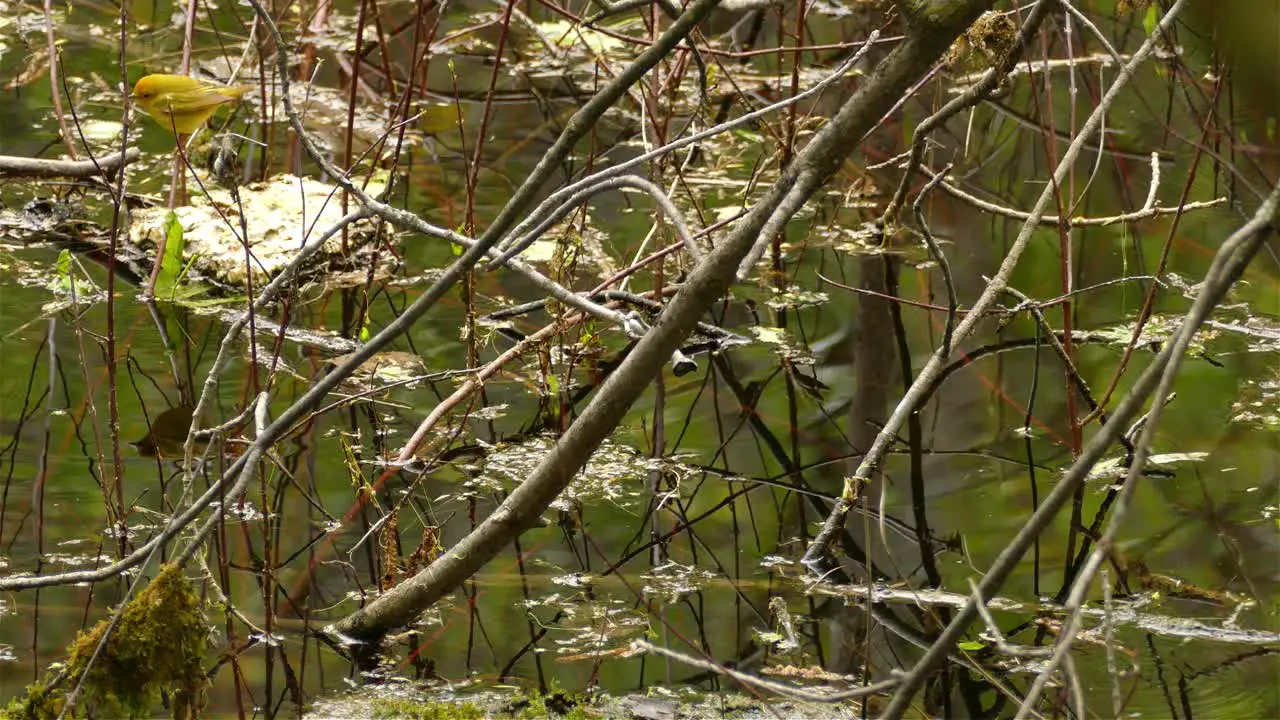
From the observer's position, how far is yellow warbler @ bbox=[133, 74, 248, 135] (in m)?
2.64

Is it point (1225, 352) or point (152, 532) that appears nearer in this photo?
point (152, 532)

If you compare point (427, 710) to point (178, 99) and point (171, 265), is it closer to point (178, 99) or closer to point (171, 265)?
point (178, 99)

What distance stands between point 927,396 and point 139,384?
6.28ft

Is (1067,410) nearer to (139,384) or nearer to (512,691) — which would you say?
(512,691)

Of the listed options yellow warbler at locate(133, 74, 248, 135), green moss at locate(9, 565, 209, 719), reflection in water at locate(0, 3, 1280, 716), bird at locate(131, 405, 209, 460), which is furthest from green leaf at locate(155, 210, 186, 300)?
green moss at locate(9, 565, 209, 719)

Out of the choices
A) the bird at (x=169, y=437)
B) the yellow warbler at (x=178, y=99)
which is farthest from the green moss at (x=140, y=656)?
the yellow warbler at (x=178, y=99)

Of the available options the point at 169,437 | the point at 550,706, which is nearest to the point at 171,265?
the point at 169,437

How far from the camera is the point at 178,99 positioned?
2.67m

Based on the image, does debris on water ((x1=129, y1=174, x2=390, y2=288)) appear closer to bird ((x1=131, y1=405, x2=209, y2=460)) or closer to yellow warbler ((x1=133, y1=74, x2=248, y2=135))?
bird ((x1=131, y1=405, x2=209, y2=460))

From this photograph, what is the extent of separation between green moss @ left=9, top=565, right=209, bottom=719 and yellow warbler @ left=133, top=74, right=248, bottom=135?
1.12 metres

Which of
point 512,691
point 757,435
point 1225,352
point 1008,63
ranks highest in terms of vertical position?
point 1008,63

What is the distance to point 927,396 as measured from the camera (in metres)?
3.16

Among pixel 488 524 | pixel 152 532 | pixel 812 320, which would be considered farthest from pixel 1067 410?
pixel 152 532

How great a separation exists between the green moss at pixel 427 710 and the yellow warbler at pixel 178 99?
1251 millimetres
